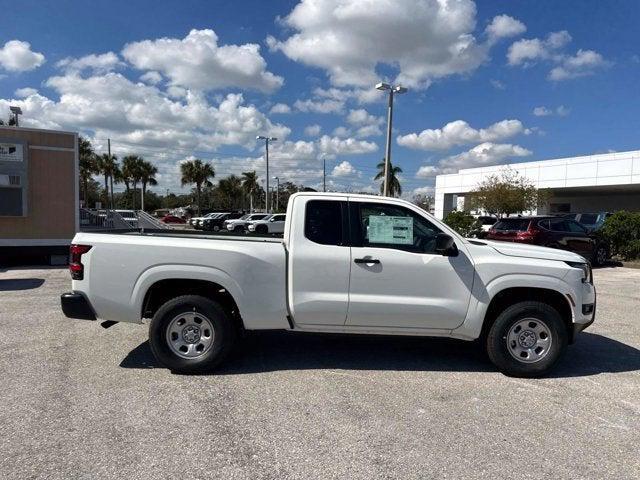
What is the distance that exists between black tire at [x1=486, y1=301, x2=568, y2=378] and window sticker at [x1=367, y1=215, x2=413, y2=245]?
124cm

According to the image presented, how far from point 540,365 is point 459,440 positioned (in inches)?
70.5

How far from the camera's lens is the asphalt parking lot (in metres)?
3.29

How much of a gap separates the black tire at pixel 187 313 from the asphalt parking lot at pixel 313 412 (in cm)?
15

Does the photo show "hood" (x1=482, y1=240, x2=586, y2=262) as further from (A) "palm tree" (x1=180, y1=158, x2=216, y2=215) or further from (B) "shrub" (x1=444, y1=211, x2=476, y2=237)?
(A) "palm tree" (x1=180, y1=158, x2=216, y2=215)

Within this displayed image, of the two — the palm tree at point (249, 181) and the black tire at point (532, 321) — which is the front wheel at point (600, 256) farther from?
the palm tree at point (249, 181)

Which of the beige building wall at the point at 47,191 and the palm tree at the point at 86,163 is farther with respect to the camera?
the palm tree at the point at 86,163

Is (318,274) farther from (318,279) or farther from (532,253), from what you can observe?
(532,253)

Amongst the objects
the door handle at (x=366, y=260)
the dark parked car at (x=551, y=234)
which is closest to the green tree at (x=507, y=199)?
the dark parked car at (x=551, y=234)

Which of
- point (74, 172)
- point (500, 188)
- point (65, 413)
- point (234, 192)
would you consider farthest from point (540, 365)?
point (234, 192)

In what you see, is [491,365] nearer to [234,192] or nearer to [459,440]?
[459,440]

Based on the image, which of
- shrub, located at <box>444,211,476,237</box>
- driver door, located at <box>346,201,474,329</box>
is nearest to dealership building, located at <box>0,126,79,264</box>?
driver door, located at <box>346,201,474,329</box>

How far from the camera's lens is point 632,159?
41.3m

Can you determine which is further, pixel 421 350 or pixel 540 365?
pixel 421 350

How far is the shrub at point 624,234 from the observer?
1739 centimetres
